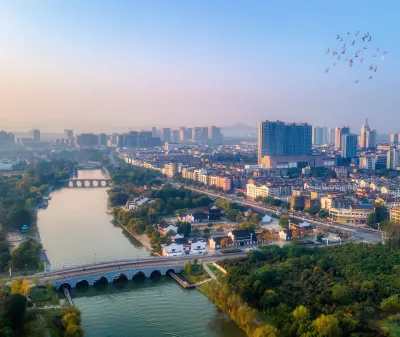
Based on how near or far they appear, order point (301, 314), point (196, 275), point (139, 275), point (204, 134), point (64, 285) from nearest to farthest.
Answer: point (301, 314) < point (64, 285) < point (196, 275) < point (139, 275) < point (204, 134)

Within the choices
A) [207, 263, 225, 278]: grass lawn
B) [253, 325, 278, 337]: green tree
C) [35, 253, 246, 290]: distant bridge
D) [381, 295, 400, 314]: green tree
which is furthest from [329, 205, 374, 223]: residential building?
[253, 325, 278, 337]: green tree

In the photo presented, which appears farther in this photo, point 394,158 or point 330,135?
point 330,135

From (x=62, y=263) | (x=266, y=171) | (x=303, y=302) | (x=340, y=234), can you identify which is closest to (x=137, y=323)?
(x=303, y=302)

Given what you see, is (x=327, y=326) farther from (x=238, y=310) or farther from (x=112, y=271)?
(x=112, y=271)

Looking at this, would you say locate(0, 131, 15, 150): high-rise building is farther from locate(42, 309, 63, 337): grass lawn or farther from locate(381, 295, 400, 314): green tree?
locate(381, 295, 400, 314): green tree

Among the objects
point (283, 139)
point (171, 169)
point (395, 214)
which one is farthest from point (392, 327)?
point (283, 139)
